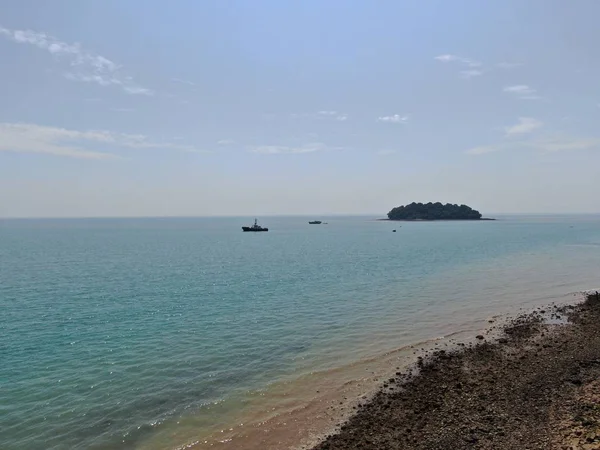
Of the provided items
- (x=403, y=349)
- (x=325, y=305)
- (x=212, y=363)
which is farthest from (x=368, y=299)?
(x=212, y=363)

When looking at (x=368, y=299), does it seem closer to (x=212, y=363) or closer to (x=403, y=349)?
(x=403, y=349)

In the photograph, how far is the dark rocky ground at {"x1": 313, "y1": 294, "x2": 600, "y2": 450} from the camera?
44.9 feet

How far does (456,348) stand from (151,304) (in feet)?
92.1

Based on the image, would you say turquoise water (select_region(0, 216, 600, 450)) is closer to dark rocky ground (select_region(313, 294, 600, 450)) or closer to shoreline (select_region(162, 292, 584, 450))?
shoreline (select_region(162, 292, 584, 450))

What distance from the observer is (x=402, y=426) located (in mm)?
15055

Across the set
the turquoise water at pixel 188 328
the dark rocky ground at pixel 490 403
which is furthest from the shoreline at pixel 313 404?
the turquoise water at pixel 188 328

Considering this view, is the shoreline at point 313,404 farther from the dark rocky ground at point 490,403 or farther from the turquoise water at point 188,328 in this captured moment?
the turquoise water at point 188,328

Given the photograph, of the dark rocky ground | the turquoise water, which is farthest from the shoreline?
the turquoise water

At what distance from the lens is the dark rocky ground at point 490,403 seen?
1367 centimetres

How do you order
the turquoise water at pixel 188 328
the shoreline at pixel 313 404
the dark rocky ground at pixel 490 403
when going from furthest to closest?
the turquoise water at pixel 188 328 → the shoreline at pixel 313 404 → the dark rocky ground at pixel 490 403

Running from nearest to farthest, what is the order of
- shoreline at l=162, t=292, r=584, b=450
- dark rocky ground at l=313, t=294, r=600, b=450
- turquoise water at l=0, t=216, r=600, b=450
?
dark rocky ground at l=313, t=294, r=600, b=450
shoreline at l=162, t=292, r=584, b=450
turquoise water at l=0, t=216, r=600, b=450

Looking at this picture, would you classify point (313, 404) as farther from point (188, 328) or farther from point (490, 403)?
point (188, 328)

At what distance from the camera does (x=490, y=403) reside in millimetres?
16406

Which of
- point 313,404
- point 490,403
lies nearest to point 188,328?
→ point 313,404
